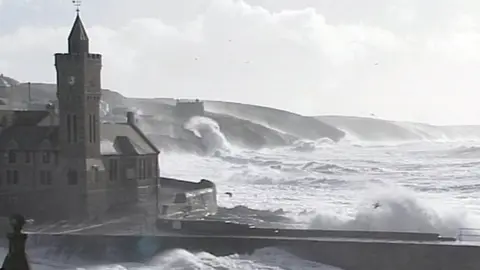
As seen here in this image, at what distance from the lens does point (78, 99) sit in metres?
28.2

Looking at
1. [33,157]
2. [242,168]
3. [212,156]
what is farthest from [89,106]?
[212,156]

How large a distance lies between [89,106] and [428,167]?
3481cm

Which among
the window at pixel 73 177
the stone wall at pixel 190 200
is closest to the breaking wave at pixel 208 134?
the stone wall at pixel 190 200

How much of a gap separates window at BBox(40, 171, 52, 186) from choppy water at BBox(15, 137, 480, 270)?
266 inches

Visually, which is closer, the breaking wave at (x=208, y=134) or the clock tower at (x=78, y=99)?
the clock tower at (x=78, y=99)

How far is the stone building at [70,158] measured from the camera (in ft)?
92.6

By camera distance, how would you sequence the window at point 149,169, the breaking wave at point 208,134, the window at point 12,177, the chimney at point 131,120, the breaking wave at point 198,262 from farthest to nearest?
the breaking wave at point 208,134
the chimney at point 131,120
the window at point 149,169
the window at point 12,177
the breaking wave at point 198,262

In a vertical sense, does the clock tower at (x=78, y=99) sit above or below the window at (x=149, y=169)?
above

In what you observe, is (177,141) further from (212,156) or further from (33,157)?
(33,157)

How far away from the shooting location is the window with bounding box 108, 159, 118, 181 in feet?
96.5

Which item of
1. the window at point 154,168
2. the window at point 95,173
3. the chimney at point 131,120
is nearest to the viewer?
the window at point 95,173

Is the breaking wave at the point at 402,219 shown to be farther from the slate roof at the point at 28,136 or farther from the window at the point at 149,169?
the slate roof at the point at 28,136

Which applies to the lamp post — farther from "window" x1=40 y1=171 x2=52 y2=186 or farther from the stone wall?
"window" x1=40 y1=171 x2=52 y2=186

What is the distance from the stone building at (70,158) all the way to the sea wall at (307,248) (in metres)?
5.46
